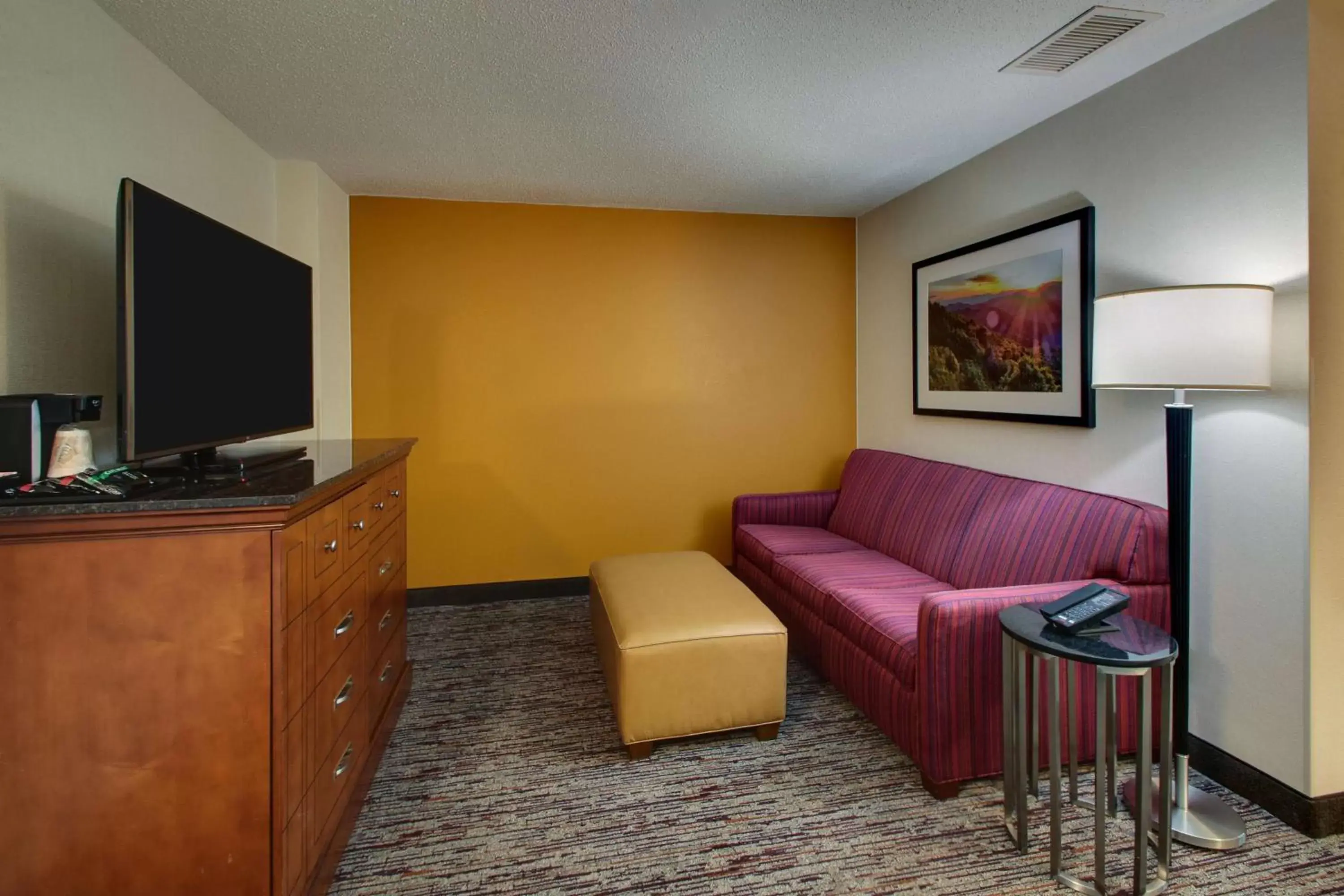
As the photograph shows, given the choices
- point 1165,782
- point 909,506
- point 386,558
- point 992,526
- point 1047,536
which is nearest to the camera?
point 1165,782

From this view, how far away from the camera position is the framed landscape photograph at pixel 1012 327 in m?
2.61

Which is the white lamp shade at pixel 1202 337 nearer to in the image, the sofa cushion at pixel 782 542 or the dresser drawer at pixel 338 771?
the sofa cushion at pixel 782 542

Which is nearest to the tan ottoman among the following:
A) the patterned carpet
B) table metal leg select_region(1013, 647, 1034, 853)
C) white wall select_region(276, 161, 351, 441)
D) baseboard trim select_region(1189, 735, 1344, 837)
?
the patterned carpet

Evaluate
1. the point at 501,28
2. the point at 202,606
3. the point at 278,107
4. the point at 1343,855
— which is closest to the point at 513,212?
the point at 278,107

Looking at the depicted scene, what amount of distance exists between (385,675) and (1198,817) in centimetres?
252

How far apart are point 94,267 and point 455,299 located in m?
1.96

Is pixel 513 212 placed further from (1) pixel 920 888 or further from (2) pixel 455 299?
(1) pixel 920 888

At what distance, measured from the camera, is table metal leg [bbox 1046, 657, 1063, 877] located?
1.66 m

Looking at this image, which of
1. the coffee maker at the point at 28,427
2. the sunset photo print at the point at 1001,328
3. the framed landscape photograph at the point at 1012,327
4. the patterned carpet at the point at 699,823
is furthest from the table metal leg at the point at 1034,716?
the coffee maker at the point at 28,427

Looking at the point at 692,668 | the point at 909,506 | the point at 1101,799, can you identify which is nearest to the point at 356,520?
the point at 692,668

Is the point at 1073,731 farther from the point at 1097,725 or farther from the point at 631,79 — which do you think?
the point at 631,79

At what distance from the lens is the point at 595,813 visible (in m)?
1.99

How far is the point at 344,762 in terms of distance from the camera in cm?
178

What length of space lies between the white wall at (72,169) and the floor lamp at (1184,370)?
2.95 m
